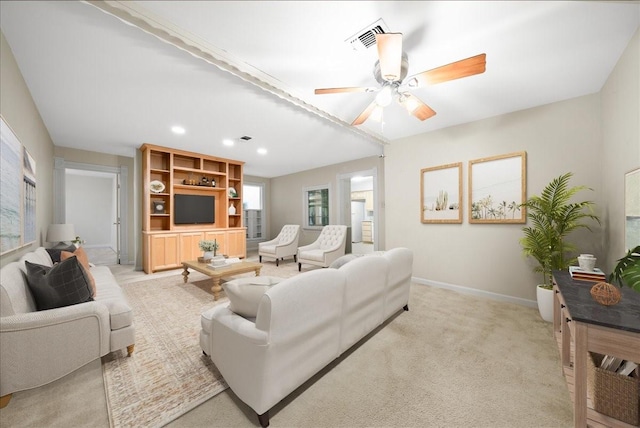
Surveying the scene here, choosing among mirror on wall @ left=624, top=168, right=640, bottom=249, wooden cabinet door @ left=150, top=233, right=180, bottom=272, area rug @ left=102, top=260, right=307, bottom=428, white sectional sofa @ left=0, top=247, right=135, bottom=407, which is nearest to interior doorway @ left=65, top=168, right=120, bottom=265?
wooden cabinet door @ left=150, top=233, right=180, bottom=272

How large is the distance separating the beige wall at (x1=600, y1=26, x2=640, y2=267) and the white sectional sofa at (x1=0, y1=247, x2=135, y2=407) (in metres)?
4.22

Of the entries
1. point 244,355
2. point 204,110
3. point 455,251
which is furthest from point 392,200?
point 244,355

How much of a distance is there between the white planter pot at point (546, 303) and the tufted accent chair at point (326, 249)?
3.12 metres

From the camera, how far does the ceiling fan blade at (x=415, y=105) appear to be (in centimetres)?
214

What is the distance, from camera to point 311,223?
6.99m

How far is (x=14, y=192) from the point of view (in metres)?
1.97

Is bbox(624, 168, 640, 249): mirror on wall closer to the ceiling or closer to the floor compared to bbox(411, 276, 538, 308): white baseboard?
closer to the ceiling

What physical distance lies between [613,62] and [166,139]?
231 inches

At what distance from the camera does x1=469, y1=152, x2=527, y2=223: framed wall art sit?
10.2ft

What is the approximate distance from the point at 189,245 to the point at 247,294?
14.3 feet

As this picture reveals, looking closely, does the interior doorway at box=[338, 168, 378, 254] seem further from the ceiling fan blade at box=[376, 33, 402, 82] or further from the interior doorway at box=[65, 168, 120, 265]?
the interior doorway at box=[65, 168, 120, 265]

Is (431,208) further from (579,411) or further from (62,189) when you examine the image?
(62,189)

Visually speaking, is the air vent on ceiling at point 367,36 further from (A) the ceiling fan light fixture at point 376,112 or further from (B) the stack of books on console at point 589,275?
(B) the stack of books on console at point 589,275

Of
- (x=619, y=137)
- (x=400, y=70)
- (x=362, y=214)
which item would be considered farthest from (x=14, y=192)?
(x=362, y=214)
